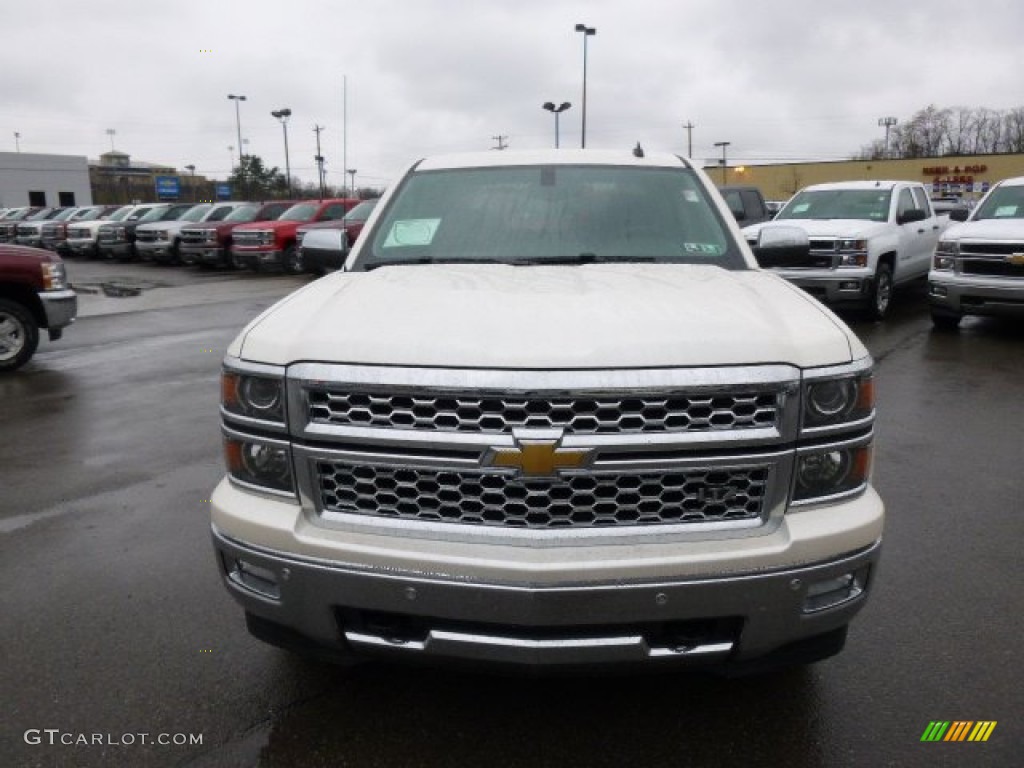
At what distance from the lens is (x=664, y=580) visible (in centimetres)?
222

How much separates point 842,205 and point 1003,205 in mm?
2096

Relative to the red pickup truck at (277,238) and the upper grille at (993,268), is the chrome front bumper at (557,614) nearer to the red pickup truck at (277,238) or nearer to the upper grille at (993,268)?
the upper grille at (993,268)

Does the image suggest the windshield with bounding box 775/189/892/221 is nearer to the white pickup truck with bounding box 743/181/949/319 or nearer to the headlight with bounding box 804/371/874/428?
the white pickup truck with bounding box 743/181/949/319

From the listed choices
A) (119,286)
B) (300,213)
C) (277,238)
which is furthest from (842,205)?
(119,286)

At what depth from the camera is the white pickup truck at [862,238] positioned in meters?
10.7

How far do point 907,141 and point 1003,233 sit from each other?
9782 centimetres

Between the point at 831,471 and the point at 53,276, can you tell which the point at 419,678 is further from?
the point at 53,276

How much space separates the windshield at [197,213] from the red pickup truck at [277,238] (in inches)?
171

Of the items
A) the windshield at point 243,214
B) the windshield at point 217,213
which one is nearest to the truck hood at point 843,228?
the windshield at point 243,214

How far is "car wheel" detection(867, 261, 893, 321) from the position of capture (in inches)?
433

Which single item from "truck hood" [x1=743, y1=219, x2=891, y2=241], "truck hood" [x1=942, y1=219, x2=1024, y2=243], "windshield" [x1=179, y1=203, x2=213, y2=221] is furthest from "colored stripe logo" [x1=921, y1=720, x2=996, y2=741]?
"windshield" [x1=179, y1=203, x2=213, y2=221]

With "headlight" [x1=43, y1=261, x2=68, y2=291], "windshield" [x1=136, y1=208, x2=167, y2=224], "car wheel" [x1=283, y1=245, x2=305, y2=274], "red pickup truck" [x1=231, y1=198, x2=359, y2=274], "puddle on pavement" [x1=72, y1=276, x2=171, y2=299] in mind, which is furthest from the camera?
"windshield" [x1=136, y1=208, x2=167, y2=224]

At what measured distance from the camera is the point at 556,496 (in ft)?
7.55

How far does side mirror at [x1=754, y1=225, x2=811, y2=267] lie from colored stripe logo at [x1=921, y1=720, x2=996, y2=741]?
89.4 inches
